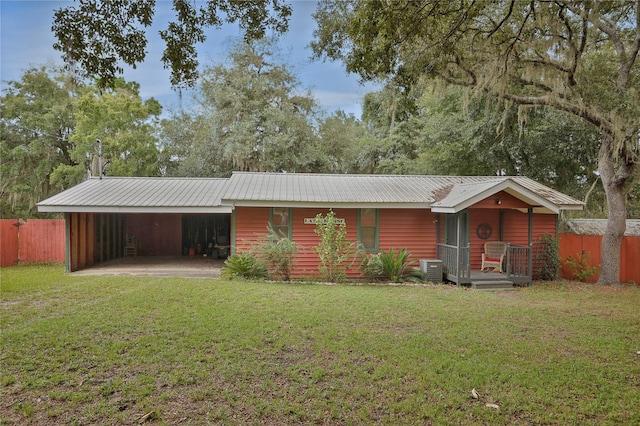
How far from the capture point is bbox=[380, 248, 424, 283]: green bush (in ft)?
33.0

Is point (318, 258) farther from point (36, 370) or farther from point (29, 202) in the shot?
point (29, 202)

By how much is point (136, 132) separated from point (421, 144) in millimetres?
13437

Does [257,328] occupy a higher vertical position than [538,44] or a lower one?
lower

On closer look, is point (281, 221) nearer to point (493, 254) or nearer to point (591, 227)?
point (493, 254)

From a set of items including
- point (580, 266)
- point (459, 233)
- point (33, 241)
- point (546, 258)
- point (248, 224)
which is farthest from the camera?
point (33, 241)

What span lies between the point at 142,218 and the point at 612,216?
15748 millimetres

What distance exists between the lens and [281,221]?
1076 cm

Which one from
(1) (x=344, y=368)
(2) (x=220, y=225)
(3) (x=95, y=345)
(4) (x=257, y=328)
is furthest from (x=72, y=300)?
(2) (x=220, y=225)

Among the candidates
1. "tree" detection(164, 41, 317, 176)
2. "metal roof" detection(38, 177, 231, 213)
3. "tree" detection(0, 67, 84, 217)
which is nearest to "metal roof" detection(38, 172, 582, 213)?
"metal roof" detection(38, 177, 231, 213)

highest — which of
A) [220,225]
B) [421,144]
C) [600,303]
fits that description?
[421,144]

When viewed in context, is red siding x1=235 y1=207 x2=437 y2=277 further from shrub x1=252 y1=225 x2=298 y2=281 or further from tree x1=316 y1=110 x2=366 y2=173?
tree x1=316 y1=110 x2=366 y2=173

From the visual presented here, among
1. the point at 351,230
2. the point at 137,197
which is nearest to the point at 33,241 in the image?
the point at 137,197

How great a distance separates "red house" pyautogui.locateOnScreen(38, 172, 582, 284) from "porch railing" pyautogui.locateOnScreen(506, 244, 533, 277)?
3cm

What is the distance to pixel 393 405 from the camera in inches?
134
